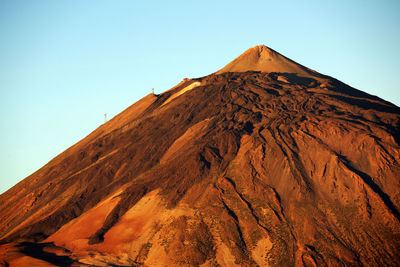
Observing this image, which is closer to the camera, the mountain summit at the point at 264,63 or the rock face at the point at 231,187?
the rock face at the point at 231,187

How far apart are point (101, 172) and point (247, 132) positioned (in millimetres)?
28952

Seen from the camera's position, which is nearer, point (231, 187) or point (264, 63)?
point (231, 187)

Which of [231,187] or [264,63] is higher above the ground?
[264,63]

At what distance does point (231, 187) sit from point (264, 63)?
50586mm

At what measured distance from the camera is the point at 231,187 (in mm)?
71938

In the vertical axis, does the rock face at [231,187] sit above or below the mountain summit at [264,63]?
below

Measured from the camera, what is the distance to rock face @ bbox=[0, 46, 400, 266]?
205 feet

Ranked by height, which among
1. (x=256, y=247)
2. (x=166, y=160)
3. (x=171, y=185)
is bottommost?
(x=256, y=247)

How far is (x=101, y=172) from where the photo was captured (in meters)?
86.7

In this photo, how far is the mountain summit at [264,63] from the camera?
363ft

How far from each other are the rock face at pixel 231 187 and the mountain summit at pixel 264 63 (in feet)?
24.4

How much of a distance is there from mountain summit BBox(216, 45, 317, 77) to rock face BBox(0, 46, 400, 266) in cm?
742

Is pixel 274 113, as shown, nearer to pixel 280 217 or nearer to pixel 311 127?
pixel 311 127

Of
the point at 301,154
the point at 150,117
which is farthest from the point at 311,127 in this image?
the point at 150,117
